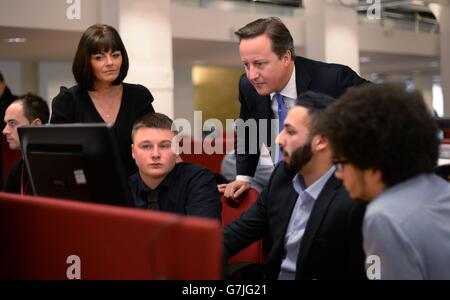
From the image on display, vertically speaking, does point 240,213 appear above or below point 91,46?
below

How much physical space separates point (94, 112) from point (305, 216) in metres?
1.21

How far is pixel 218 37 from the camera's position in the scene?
10250mm

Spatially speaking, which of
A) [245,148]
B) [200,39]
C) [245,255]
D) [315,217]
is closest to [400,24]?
[200,39]

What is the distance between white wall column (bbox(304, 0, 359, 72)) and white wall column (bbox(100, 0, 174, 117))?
145 inches

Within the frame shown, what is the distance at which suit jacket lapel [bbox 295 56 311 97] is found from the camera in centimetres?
279

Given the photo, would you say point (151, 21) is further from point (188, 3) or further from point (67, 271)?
point (67, 271)

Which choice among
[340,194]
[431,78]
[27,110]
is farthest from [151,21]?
[431,78]

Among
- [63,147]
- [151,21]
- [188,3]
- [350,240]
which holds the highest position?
[188,3]

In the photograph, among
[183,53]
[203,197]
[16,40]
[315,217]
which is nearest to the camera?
[315,217]

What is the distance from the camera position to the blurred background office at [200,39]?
776cm

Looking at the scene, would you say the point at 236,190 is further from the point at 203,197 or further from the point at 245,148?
the point at 245,148

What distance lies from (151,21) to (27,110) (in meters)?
4.83

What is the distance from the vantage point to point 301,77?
2.83 m

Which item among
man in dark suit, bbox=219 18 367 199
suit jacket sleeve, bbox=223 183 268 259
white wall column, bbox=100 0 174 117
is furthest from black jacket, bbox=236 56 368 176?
white wall column, bbox=100 0 174 117
